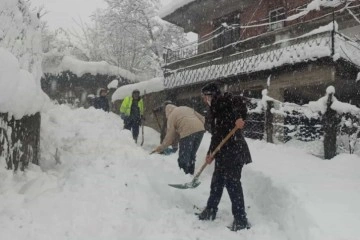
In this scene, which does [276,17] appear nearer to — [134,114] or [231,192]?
[134,114]

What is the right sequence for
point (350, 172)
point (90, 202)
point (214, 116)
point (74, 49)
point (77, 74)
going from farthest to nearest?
point (74, 49) < point (77, 74) < point (350, 172) < point (214, 116) < point (90, 202)

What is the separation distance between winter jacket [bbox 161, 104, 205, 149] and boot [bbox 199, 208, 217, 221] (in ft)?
6.36

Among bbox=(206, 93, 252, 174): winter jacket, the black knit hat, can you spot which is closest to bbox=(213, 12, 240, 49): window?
the black knit hat

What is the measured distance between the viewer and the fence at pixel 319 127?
8414 mm

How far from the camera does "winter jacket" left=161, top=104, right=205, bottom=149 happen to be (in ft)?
22.8

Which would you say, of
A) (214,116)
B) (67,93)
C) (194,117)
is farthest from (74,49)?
(214,116)

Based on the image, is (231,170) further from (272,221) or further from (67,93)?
(67,93)

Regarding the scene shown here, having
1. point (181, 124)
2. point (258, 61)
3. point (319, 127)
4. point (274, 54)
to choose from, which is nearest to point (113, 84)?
point (258, 61)

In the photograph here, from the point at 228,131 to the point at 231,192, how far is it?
2.51 ft

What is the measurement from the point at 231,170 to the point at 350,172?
2952 mm

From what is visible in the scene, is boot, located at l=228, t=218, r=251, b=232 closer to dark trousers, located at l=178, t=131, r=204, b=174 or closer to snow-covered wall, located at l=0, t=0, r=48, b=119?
dark trousers, located at l=178, t=131, r=204, b=174

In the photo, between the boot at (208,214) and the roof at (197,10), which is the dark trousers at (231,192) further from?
the roof at (197,10)

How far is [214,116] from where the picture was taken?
5.35m

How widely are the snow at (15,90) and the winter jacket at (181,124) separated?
7.28 ft
